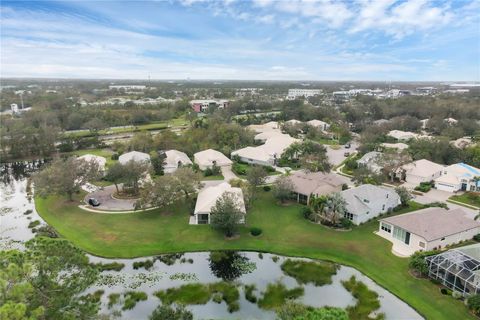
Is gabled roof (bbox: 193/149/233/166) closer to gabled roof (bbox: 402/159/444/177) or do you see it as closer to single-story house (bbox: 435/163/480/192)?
gabled roof (bbox: 402/159/444/177)

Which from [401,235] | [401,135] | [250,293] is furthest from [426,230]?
[401,135]

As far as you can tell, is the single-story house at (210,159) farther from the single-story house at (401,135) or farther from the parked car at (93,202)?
the single-story house at (401,135)

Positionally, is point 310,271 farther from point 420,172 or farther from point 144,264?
point 420,172

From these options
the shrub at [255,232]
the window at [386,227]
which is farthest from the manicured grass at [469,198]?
the shrub at [255,232]

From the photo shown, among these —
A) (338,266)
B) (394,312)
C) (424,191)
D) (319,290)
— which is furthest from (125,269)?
(424,191)

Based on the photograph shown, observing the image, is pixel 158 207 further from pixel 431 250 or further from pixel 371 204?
pixel 431 250

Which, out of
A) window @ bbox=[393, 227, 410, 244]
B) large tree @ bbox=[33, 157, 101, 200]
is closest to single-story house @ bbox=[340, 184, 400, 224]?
window @ bbox=[393, 227, 410, 244]
